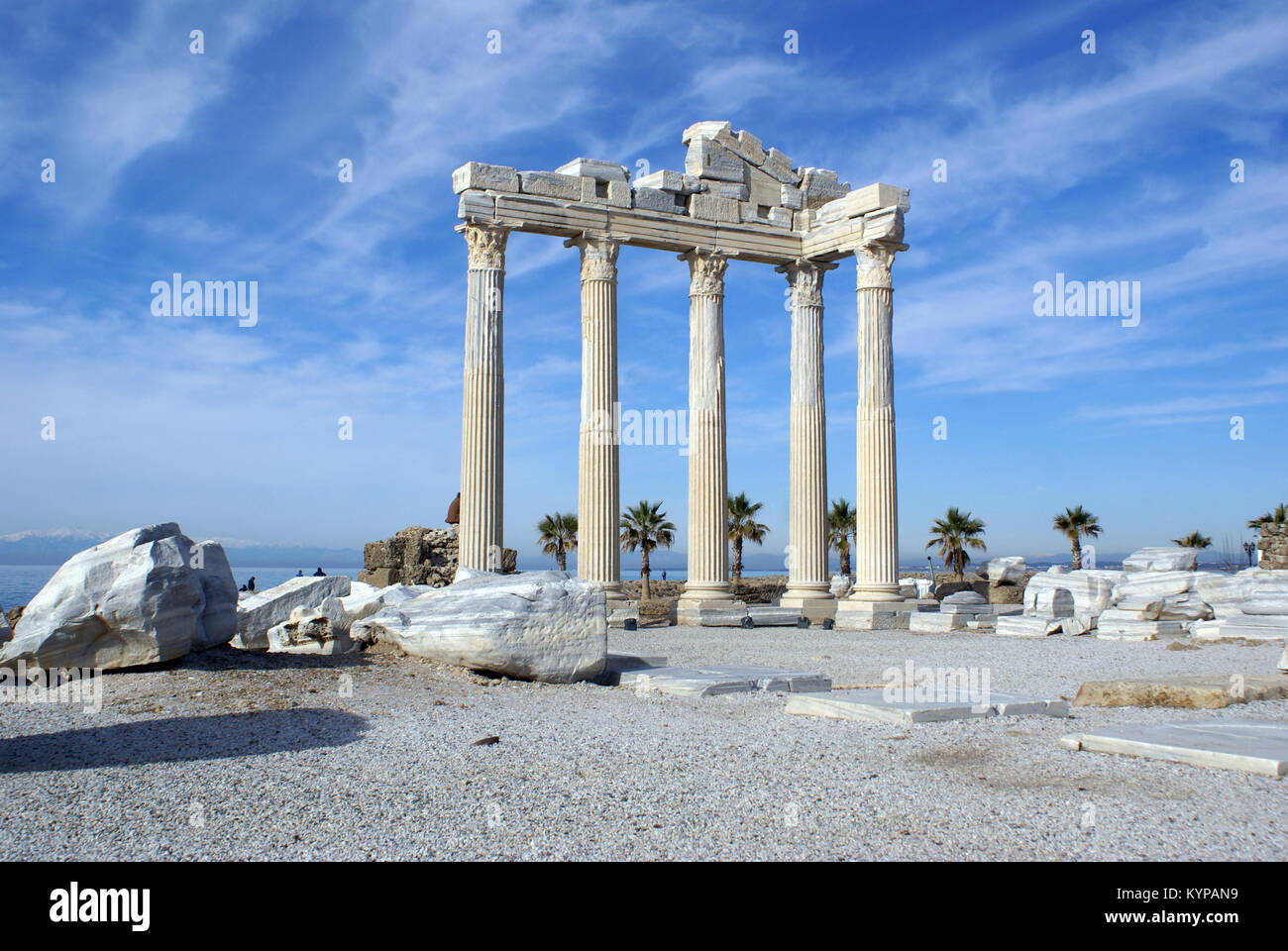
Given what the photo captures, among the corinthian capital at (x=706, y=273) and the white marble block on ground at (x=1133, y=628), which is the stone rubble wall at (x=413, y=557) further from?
the white marble block on ground at (x=1133, y=628)

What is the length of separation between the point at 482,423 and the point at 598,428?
2734 millimetres

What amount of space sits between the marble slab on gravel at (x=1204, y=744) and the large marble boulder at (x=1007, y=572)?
29313mm

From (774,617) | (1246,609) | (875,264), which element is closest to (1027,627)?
(1246,609)

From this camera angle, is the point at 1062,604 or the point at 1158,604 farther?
the point at 1062,604

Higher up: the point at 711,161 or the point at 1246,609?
the point at 711,161

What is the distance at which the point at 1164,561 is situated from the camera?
25.5 meters

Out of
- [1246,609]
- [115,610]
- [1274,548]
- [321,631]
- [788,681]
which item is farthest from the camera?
[1274,548]

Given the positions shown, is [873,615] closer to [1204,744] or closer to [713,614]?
[713,614]

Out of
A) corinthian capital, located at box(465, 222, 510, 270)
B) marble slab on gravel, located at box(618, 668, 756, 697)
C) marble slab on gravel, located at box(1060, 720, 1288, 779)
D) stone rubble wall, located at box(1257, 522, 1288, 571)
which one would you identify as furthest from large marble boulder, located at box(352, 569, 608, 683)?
stone rubble wall, located at box(1257, 522, 1288, 571)

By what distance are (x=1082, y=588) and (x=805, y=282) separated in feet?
31.8

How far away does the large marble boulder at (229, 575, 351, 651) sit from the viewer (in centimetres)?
1327

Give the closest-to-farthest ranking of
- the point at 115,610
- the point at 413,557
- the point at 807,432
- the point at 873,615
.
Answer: the point at 115,610 < the point at 873,615 < the point at 807,432 < the point at 413,557

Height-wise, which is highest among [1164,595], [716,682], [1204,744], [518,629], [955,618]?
[518,629]
